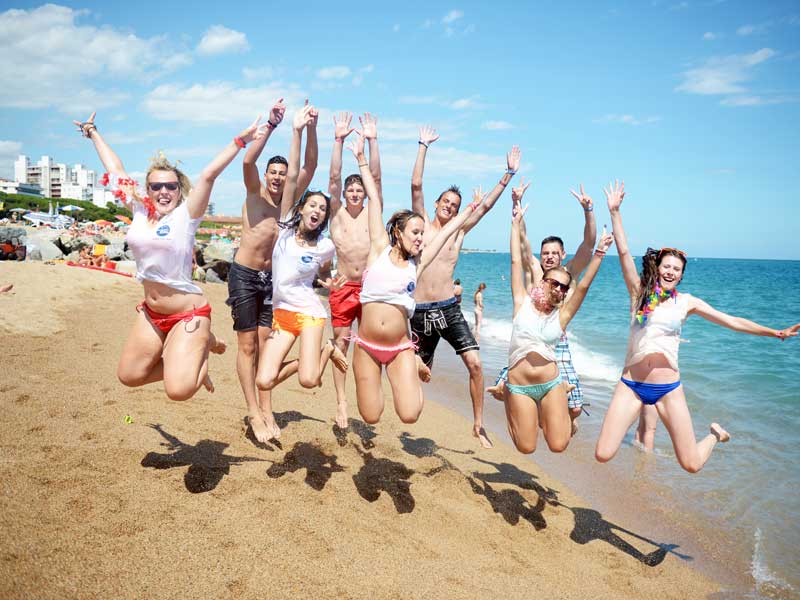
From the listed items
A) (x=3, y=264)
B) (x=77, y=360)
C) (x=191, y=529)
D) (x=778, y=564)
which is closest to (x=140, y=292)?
(x=3, y=264)

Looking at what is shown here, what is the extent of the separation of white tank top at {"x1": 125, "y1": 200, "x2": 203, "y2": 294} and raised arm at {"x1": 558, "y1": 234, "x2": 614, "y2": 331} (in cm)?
351

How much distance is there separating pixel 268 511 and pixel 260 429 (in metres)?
1.68

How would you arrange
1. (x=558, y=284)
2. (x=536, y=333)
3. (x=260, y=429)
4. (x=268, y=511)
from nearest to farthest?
(x=268, y=511) → (x=558, y=284) → (x=536, y=333) → (x=260, y=429)

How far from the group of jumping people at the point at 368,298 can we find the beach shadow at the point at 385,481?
2.95 feet

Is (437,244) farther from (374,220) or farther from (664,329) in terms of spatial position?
(664,329)

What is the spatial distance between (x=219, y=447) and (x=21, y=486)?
1.89 metres

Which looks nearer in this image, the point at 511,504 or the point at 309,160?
the point at 309,160

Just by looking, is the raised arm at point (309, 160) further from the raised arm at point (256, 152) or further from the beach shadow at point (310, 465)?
the beach shadow at point (310, 465)

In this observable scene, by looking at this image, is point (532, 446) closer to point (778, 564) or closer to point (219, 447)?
point (778, 564)

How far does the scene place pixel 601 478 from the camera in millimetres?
7578

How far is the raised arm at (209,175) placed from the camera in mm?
4980

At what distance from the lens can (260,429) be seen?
6504 millimetres

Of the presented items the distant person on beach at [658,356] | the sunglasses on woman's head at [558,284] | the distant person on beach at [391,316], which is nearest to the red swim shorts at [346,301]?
the distant person on beach at [391,316]

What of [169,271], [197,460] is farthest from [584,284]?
[197,460]
